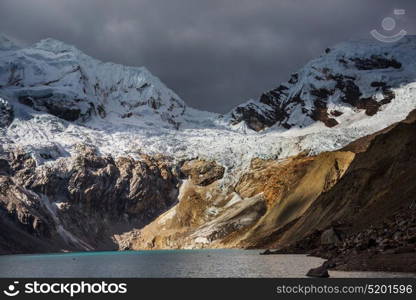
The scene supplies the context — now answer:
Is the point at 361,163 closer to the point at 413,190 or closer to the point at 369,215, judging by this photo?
the point at 369,215

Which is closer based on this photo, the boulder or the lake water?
the boulder

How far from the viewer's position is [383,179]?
119000 mm

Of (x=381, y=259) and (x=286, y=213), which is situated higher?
(x=286, y=213)

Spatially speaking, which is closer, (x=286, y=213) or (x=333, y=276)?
(x=333, y=276)

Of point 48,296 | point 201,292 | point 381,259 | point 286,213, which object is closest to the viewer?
point 48,296

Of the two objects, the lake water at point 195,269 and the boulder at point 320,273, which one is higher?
the lake water at point 195,269

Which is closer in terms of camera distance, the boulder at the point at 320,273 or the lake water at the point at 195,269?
the boulder at the point at 320,273

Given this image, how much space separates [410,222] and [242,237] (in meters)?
138

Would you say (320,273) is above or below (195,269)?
below

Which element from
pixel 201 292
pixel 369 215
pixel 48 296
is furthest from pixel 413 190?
pixel 48 296

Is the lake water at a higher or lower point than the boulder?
higher

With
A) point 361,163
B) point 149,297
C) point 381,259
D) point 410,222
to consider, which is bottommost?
→ point 149,297

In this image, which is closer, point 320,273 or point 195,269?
point 320,273

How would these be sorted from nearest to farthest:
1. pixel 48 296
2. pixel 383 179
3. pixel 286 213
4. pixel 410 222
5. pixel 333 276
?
pixel 48 296 < pixel 333 276 < pixel 410 222 < pixel 383 179 < pixel 286 213
